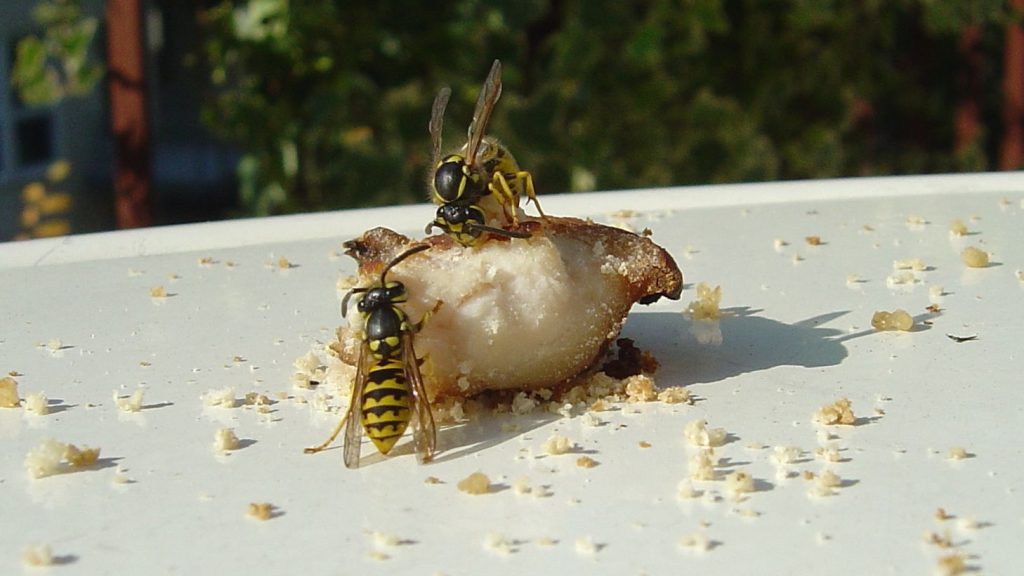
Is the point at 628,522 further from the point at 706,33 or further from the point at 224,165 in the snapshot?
the point at 224,165

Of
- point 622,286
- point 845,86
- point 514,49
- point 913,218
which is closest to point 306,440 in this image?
point 622,286

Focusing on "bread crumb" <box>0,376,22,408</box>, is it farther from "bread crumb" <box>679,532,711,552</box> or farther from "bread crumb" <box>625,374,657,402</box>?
"bread crumb" <box>679,532,711,552</box>

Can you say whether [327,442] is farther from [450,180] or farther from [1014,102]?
[1014,102]

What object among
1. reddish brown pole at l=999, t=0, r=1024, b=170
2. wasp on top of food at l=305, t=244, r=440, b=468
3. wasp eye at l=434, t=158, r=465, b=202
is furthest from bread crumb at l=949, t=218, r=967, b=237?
reddish brown pole at l=999, t=0, r=1024, b=170

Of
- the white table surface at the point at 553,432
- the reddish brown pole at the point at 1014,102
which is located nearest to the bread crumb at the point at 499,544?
the white table surface at the point at 553,432

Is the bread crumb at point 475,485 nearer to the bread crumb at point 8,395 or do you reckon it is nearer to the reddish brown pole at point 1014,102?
the bread crumb at point 8,395
